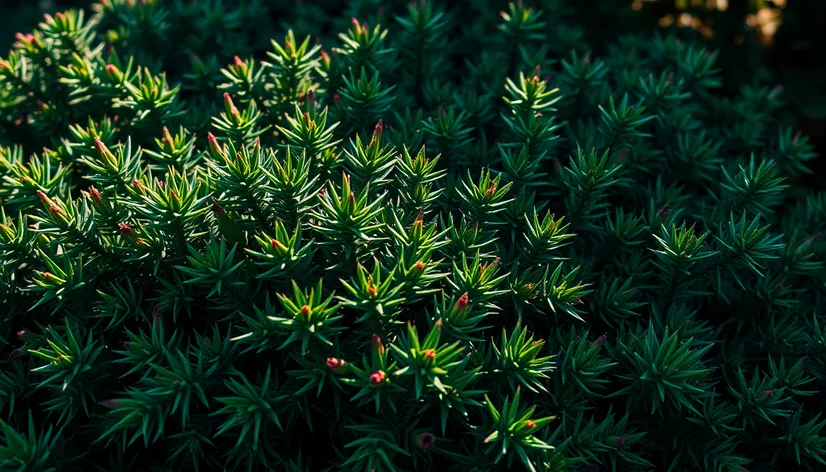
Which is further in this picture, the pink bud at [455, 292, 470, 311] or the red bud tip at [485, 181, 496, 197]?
the red bud tip at [485, 181, 496, 197]

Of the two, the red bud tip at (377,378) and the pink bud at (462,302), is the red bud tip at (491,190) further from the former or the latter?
the red bud tip at (377,378)

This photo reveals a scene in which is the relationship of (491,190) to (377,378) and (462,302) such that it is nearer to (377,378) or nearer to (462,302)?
(462,302)

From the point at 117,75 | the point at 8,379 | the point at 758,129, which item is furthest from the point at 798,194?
the point at 8,379

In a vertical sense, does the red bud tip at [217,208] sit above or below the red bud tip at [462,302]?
above

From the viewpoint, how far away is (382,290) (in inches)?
63.0

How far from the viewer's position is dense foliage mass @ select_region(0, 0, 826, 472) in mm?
1650

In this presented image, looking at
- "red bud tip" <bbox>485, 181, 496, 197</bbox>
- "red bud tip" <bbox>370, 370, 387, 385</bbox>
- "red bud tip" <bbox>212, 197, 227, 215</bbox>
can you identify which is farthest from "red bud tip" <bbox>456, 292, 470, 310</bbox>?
"red bud tip" <bbox>212, 197, 227, 215</bbox>

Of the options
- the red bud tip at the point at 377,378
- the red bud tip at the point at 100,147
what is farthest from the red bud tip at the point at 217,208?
→ the red bud tip at the point at 377,378

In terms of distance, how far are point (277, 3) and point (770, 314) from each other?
230 centimetres

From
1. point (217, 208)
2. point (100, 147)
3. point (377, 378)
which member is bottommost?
point (377, 378)

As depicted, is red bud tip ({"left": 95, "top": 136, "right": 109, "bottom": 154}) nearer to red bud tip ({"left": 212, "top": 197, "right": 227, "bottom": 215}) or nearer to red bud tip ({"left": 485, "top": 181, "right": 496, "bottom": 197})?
red bud tip ({"left": 212, "top": 197, "right": 227, "bottom": 215})

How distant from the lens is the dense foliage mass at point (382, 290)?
5.41ft

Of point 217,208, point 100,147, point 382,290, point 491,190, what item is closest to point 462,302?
point 382,290

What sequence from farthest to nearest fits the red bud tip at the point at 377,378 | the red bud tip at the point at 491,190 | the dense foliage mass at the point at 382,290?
the red bud tip at the point at 491,190 < the dense foliage mass at the point at 382,290 < the red bud tip at the point at 377,378
